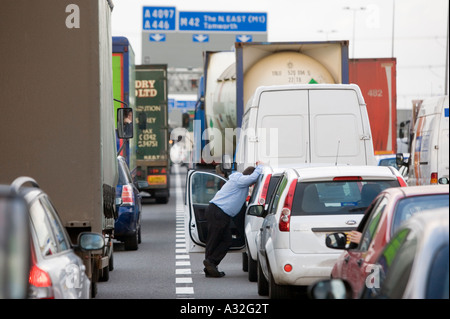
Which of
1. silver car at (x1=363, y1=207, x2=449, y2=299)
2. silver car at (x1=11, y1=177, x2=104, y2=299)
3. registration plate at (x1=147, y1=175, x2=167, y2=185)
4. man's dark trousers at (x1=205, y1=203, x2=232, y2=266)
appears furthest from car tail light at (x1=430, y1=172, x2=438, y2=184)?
silver car at (x1=363, y1=207, x2=449, y2=299)

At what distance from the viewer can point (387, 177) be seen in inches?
457

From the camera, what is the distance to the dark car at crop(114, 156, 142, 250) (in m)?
19.6

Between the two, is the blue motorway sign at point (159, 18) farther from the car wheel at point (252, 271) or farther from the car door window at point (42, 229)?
the car door window at point (42, 229)

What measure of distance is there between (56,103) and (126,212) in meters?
8.68

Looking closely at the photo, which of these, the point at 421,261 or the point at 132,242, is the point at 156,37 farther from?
the point at 421,261

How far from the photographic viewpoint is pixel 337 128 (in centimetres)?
1733

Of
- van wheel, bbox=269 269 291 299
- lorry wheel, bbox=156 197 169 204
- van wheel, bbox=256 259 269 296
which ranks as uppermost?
van wheel, bbox=269 269 291 299

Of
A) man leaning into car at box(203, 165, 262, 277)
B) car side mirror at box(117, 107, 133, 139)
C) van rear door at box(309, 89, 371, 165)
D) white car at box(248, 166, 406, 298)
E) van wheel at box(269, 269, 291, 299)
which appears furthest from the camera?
van rear door at box(309, 89, 371, 165)

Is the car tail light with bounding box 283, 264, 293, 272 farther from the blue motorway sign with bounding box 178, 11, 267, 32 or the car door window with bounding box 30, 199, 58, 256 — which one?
the blue motorway sign with bounding box 178, 11, 267, 32

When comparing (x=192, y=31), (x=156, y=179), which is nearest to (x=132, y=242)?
(x=156, y=179)

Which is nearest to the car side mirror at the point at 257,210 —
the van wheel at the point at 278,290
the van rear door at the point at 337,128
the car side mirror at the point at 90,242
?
the van wheel at the point at 278,290

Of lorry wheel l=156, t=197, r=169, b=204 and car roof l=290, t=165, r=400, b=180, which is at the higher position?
car roof l=290, t=165, r=400, b=180

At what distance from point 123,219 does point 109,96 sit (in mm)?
6737

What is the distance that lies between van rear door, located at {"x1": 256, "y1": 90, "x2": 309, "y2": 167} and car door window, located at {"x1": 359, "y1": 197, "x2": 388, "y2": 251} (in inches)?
360
